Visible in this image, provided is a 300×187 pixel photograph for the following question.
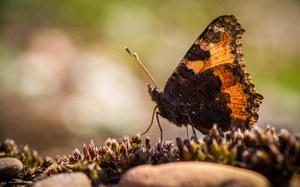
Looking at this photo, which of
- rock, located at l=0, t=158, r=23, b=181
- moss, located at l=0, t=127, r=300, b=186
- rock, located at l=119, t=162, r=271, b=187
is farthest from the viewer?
rock, located at l=0, t=158, r=23, b=181

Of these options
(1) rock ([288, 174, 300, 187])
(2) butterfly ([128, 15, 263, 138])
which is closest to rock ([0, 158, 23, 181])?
(2) butterfly ([128, 15, 263, 138])

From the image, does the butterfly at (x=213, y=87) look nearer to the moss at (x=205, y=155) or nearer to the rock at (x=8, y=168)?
the moss at (x=205, y=155)

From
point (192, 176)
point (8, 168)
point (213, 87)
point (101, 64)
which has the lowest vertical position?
point (192, 176)

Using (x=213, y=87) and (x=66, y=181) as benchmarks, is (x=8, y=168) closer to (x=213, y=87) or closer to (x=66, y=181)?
(x=66, y=181)

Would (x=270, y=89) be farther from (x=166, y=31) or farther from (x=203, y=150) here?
(x=203, y=150)

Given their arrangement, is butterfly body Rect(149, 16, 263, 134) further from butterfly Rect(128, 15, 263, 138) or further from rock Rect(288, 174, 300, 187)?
rock Rect(288, 174, 300, 187)

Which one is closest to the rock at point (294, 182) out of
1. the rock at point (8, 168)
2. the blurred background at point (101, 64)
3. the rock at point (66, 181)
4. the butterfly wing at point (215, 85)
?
the rock at point (66, 181)

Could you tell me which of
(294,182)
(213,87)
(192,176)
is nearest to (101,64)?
(213,87)
